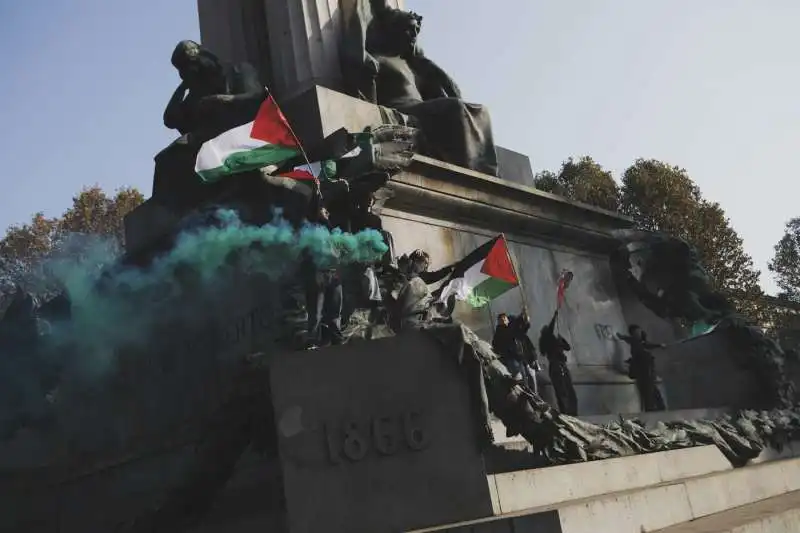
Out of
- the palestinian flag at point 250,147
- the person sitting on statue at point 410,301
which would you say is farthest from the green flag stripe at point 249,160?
the person sitting on statue at point 410,301

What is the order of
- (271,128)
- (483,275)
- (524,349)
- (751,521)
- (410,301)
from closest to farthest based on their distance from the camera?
(751,521), (410,301), (271,128), (524,349), (483,275)

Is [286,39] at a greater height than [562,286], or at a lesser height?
greater

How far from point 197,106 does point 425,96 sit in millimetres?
3464

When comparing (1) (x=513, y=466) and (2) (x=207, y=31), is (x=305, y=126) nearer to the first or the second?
(2) (x=207, y=31)

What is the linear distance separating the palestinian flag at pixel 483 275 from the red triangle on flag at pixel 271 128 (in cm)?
235

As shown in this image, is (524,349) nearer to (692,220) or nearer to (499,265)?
(499,265)

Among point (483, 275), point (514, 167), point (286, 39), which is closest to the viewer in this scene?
point (483, 275)

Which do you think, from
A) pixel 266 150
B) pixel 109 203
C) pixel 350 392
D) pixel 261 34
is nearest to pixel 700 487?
pixel 350 392

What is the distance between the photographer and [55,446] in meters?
9.55

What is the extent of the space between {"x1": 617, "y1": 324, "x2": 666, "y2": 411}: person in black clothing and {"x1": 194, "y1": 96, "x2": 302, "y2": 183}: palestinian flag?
5.43 metres

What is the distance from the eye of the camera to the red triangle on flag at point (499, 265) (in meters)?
9.06

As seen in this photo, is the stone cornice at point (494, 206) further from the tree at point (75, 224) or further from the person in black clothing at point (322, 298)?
the tree at point (75, 224)

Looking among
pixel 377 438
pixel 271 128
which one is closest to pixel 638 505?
pixel 377 438

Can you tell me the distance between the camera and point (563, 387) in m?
9.29
